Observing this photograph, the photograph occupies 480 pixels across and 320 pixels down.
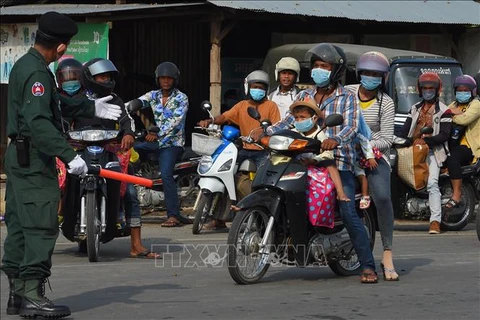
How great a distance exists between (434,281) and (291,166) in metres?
1.66

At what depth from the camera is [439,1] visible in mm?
20766

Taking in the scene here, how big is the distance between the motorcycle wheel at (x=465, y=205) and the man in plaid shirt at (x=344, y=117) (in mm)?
4834

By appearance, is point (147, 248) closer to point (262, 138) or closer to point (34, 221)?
point (262, 138)

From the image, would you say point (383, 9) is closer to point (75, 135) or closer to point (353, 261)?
point (75, 135)

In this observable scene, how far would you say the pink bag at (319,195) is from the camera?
8.80 meters

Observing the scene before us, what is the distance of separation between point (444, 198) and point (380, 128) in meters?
4.47

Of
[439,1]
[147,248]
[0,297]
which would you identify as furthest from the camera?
[439,1]

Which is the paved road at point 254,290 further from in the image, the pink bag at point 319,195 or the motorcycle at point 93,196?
the pink bag at point 319,195

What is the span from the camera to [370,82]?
370 inches

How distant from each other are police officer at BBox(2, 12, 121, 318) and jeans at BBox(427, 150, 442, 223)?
6.85m

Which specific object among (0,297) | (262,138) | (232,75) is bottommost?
(0,297)

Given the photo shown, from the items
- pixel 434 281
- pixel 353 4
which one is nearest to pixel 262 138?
pixel 434 281

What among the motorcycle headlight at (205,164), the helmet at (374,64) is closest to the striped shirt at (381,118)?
the helmet at (374,64)

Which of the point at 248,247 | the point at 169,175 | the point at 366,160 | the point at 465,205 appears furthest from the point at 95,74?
the point at 465,205
